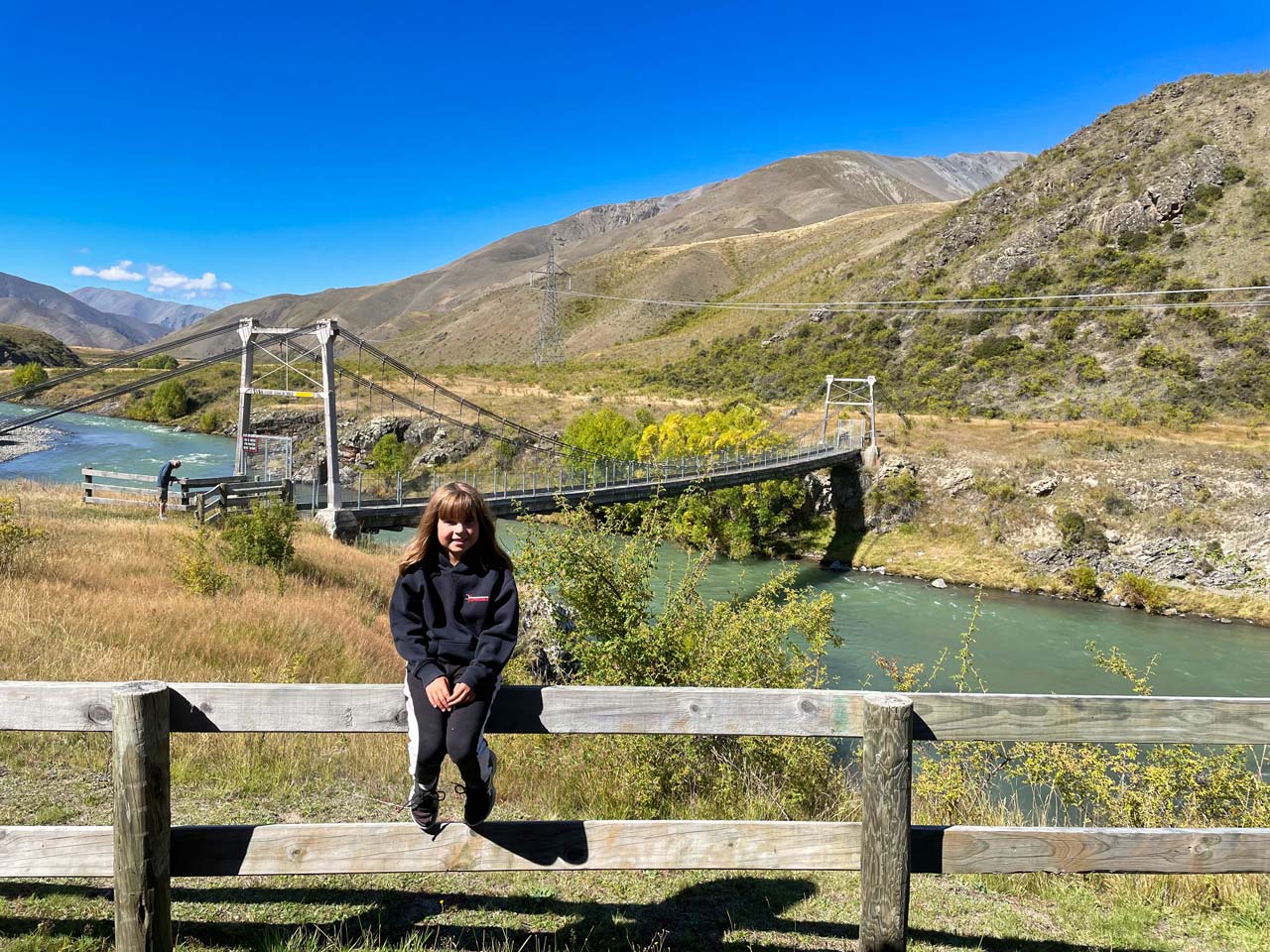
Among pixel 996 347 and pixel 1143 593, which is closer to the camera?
pixel 1143 593

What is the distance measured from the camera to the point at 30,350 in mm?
122688

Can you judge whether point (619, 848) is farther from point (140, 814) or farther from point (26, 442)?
point (26, 442)

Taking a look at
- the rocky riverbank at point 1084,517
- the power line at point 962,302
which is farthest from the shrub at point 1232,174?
the rocky riverbank at point 1084,517

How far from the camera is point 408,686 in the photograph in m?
2.71

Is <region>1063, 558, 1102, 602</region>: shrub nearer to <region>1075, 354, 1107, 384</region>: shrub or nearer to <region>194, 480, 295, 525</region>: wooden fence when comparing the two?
<region>1075, 354, 1107, 384</region>: shrub

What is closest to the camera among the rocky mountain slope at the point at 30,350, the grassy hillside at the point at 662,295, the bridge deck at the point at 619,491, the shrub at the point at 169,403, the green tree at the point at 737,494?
the bridge deck at the point at 619,491

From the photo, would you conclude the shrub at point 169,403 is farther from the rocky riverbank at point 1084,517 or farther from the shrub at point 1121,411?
the shrub at point 1121,411

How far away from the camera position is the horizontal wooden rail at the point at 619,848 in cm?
269

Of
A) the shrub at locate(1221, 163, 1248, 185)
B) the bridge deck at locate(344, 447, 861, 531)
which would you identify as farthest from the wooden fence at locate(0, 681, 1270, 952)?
the shrub at locate(1221, 163, 1248, 185)

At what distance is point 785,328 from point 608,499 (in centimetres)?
4477

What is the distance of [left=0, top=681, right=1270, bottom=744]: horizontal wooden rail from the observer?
2.62 m

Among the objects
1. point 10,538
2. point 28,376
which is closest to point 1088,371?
point 10,538

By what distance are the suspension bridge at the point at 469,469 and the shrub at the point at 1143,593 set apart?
1101cm

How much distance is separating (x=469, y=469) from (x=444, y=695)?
36.3 meters
